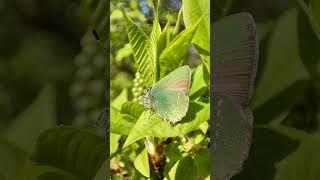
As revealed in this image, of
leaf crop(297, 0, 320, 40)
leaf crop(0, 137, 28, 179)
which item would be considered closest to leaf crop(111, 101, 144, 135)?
leaf crop(0, 137, 28, 179)

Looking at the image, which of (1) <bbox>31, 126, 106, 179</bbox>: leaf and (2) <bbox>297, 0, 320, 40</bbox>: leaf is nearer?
(1) <bbox>31, 126, 106, 179</bbox>: leaf

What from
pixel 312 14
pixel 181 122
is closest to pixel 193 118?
pixel 181 122

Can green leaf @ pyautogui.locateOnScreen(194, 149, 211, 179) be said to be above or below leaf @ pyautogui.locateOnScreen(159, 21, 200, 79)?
below

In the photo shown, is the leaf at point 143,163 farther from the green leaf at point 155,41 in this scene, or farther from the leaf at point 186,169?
the green leaf at point 155,41

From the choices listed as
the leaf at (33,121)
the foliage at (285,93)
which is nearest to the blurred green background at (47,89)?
the leaf at (33,121)

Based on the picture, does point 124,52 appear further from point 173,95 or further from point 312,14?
point 312,14

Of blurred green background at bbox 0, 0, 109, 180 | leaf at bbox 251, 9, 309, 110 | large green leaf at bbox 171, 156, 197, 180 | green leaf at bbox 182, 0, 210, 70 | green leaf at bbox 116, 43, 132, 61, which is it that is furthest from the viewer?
green leaf at bbox 116, 43, 132, 61

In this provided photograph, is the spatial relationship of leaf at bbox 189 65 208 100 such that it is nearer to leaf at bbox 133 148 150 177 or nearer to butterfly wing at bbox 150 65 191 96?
butterfly wing at bbox 150 65 191 96

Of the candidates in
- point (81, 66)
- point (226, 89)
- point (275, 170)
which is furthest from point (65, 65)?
point (275, 170)
